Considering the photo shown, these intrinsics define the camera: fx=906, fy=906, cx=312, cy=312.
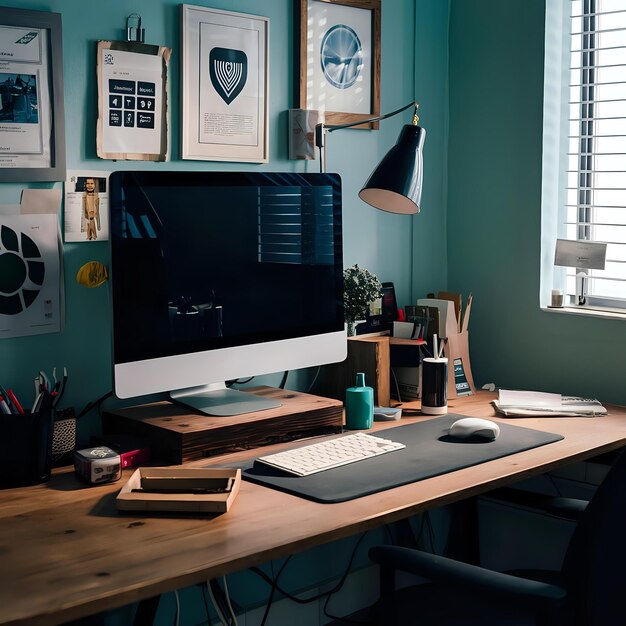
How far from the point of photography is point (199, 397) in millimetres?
2053

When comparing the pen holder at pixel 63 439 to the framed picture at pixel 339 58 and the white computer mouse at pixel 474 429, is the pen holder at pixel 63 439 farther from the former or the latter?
the framed picture at pixel 339 58

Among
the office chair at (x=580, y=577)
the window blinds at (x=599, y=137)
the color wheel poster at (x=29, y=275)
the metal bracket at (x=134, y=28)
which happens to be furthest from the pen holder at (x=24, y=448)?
the window blinds at (x=599, y=137)

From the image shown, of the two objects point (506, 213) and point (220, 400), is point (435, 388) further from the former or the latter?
point (506, 213)

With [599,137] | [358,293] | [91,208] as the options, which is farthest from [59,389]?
[599,137]

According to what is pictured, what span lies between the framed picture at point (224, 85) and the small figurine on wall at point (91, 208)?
262 millimetres

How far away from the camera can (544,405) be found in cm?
236

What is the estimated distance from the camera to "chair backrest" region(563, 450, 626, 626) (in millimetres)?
1414

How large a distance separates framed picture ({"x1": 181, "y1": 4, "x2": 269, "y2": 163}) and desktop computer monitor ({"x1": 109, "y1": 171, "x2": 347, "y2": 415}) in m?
0.24

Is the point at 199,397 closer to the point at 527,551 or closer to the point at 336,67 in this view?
the point at 336,67

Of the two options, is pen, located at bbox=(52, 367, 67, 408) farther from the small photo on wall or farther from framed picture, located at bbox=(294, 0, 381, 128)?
framed picture, located at bbox=(294, 0, 381, 128)

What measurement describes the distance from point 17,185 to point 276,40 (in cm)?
84

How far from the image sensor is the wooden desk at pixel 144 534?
1253 mm

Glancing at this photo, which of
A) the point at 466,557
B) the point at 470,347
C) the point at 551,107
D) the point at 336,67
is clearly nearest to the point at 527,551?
the point at 466,557

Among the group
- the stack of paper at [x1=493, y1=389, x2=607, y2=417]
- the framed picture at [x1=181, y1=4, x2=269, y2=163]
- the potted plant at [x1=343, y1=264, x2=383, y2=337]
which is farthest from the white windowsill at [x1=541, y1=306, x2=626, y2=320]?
the framed picture at [x1=181, y1=4, x2=269, y2=163]
